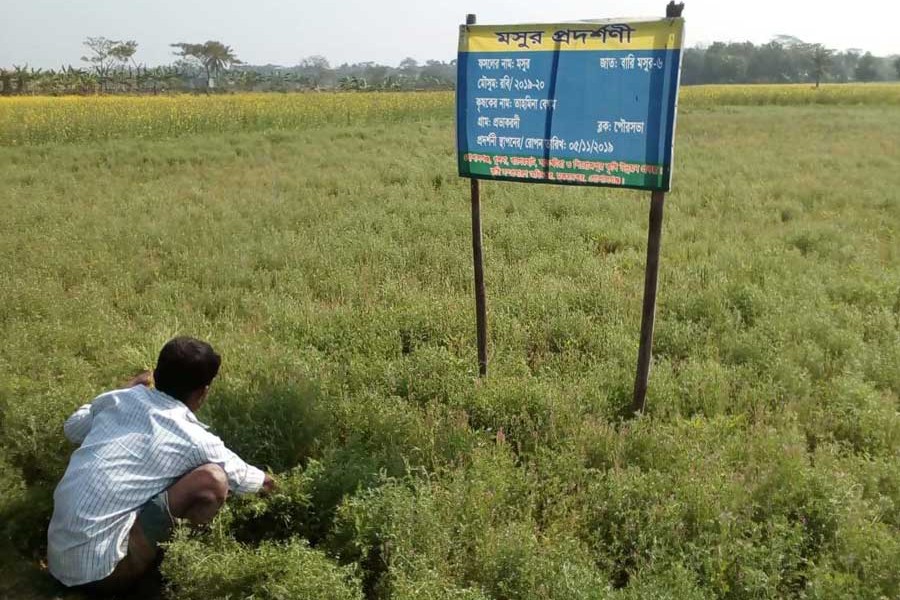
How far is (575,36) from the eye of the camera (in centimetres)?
393

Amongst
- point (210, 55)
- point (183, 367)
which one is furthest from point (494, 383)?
point (210, 55)

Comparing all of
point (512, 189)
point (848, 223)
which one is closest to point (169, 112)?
point (512, 189)

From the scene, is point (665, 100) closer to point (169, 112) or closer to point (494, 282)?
point (494, 282)

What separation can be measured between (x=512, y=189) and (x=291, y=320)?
629cm

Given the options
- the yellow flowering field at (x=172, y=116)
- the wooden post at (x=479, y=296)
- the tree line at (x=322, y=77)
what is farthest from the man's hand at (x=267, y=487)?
the tree line at (x=322, y=77)

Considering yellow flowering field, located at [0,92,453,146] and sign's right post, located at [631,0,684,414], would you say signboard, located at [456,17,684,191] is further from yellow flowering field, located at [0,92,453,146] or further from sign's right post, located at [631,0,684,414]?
yellow flowering field, located at [0,92,453,146]

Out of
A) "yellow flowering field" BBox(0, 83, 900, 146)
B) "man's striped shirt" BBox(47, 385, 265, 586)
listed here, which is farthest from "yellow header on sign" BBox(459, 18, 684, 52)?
"yellow flowering field" BBox(0, 83, 900, 146)

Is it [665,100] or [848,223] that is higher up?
[665,100]

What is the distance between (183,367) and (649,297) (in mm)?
2695

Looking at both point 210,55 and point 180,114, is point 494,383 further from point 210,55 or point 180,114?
point 210,55

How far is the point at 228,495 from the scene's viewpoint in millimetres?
3439

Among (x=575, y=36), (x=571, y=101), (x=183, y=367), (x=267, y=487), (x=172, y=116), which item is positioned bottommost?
(x=267, y=487)

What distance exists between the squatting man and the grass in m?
0.19

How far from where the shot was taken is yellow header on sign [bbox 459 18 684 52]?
3588 millimetres
